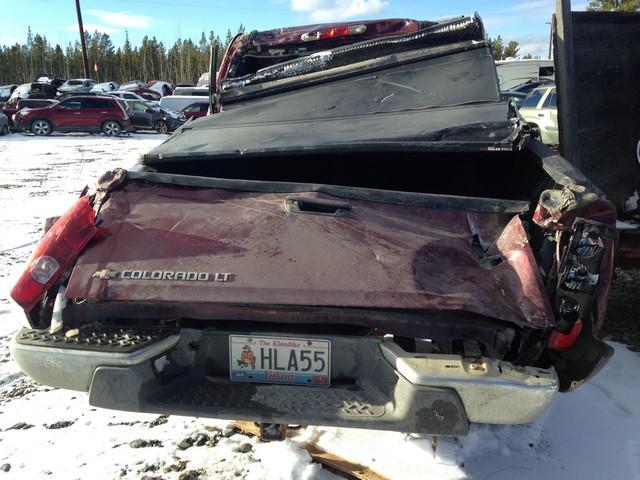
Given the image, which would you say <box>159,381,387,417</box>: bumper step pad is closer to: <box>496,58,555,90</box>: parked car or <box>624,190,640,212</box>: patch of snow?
<box>624,190,640,212</box>: patch of snow

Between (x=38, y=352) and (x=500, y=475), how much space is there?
2.06 metres

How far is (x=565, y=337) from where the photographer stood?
1.94m

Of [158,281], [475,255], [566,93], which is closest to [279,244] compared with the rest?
[158,281]

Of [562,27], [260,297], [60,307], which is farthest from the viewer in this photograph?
[562,27]

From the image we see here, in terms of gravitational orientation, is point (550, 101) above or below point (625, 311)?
above

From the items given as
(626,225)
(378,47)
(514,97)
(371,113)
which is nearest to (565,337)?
(371,113)

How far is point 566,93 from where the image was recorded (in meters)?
3.75

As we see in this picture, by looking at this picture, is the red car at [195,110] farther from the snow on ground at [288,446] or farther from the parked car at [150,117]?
the snow on ground at [288,446]

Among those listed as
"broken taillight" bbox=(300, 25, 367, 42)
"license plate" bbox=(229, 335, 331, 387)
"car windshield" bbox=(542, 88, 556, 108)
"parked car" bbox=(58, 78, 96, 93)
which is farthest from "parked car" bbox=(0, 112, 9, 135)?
"license plate" bbox=(229, 335, 331, 387)

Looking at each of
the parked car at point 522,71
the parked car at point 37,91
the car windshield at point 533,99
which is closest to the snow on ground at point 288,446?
the car windshield at point 533,99

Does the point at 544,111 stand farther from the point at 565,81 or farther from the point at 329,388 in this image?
the point at 329,388

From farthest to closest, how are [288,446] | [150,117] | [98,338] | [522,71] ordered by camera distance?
[522,71] → [150,117] → [288,446] → [98,338]

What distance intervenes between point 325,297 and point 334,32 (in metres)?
3.07

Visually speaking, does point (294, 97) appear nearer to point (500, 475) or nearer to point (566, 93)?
point (566, 93)
